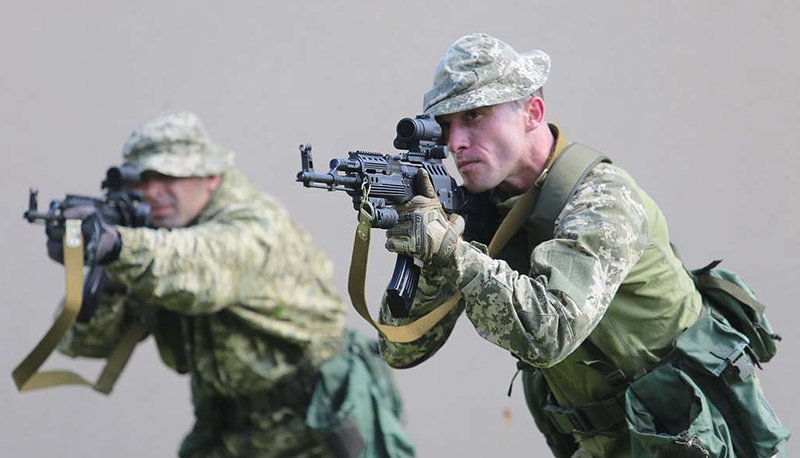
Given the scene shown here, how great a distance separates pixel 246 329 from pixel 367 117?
1484 millimetres

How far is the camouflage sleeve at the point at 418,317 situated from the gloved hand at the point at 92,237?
144 centimetres

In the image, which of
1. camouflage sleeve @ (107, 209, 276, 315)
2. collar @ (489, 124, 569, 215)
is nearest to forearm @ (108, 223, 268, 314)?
camouflage sleeve @ (107, 209, 276, 315)

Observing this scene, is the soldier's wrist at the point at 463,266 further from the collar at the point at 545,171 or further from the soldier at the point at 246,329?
the soldier at the point at 246,329

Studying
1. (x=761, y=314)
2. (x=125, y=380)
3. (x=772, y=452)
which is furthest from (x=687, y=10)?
(x=125, y=380)

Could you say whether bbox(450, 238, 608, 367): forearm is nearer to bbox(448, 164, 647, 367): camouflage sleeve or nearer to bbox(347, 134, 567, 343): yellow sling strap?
bbox(448, 164, 647, 367): camouflage sleeve

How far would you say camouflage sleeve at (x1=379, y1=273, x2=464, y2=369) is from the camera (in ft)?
11.7

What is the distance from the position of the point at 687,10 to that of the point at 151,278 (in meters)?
2.77

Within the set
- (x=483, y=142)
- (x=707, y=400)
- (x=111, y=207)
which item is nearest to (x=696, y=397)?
(x=707, y=400)

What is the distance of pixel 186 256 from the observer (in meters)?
5.06

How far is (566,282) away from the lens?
2979mm

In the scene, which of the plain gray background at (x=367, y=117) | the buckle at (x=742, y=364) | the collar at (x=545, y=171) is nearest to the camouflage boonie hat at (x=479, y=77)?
the collar at (x=545, y=171)

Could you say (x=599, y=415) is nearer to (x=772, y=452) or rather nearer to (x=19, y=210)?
(x=772, y=452)

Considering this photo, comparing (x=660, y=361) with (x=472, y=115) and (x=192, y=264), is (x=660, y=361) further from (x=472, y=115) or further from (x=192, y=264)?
(x=192, y=264)

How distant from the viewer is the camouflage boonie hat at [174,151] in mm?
5789
